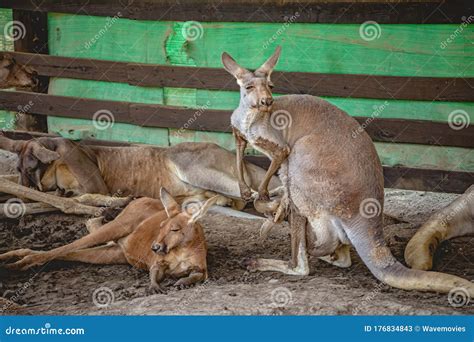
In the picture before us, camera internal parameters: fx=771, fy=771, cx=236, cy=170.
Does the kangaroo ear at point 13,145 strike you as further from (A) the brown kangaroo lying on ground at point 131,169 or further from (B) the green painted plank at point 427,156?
(B) the green painted plank at point 427,156

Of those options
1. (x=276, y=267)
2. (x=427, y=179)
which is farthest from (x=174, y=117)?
(x=276, y=267)

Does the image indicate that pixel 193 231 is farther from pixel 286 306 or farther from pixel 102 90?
pixel 102 90

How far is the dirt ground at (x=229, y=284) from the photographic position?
461 cm

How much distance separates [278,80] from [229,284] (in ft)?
9.95

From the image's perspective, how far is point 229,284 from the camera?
5223mm

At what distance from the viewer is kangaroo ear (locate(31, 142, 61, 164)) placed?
286 inches

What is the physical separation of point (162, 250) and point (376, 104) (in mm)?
3207

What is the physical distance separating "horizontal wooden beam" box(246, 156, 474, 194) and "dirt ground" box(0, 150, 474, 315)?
52 cm

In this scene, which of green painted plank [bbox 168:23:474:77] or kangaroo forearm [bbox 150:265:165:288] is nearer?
kangaroo forearm [bbox 150:265:165:288]

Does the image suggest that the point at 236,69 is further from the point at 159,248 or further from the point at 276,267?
the point at 276,267

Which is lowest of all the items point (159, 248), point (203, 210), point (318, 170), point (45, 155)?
point (159, 248)

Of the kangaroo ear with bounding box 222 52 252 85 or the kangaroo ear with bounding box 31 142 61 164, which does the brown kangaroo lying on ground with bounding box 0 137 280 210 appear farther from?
the kangaroo ear with bounding box 222 52 252 85

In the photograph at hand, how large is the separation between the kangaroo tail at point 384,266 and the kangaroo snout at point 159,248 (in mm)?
1237

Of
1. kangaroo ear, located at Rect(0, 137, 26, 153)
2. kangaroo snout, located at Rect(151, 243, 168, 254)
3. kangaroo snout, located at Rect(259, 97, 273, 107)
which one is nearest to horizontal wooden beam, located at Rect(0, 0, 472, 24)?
kangaroo ear, located at Rect(0, 137, 26, 153)
